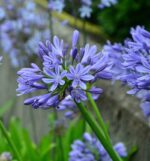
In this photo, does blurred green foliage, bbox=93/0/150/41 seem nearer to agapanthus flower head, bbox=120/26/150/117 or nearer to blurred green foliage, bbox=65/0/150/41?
blurred green foliage, bbox=65/0/150/41

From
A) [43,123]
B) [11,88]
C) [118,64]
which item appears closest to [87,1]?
[118,64]

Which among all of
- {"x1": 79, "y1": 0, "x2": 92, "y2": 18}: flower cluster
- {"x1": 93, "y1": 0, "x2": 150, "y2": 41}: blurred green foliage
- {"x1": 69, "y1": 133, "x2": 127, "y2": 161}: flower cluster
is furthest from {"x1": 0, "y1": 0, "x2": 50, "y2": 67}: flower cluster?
{"x1": 69, "y1": 133, "x2": 127, "y2": 161}: flower cluster

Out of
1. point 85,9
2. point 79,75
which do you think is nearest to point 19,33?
point 85,9

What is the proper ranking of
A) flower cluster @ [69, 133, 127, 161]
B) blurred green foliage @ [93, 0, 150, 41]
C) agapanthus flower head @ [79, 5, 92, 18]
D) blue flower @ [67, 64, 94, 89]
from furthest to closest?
1. blurred green foliage @ [93, 0, 150, 41]
2. agapanthus flower head @ [79, 5, 92, 18]
3. flower cluster @ [69, 133, 127, 161]
4. blue flower @ [67, 64, 94, 89]

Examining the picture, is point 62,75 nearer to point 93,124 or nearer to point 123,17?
point 93,124

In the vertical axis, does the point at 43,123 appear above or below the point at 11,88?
below

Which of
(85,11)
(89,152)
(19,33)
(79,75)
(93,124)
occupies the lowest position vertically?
(89,152)

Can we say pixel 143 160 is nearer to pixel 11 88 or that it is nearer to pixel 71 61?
pixel 71 61

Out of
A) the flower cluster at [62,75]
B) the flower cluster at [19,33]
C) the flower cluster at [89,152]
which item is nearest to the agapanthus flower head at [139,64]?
the flower cluster at [62,75]
